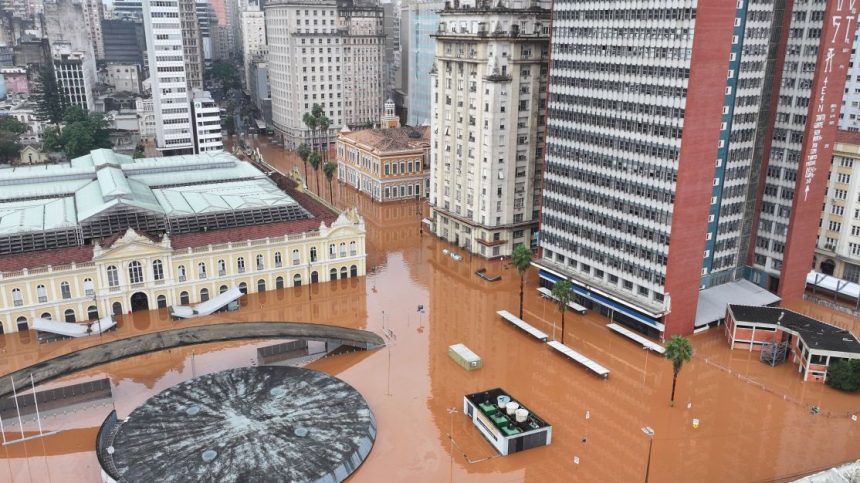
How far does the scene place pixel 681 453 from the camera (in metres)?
59.3

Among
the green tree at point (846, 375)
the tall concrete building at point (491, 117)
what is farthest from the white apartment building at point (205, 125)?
the green tree at point (846, 375)

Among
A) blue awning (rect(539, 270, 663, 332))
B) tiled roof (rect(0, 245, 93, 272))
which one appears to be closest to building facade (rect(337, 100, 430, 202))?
blue awning (rect(539, 270, 663, 332))

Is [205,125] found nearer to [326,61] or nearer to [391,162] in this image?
[326,61]

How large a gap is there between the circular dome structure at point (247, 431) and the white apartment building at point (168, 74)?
116m

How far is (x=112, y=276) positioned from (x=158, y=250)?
256 inches

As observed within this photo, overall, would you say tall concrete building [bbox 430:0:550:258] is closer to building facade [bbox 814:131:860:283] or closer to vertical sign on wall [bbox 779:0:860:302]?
vertical sign on wall [bbox 779:0:860:302]

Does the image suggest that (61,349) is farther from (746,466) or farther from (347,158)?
(347,158)

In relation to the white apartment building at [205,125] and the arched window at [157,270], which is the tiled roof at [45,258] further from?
the white apartment building at [205,125]

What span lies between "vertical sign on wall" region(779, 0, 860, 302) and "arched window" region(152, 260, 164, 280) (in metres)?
83.0

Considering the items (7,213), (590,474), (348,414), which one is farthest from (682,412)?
(7,213)

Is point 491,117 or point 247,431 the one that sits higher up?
point 491,117

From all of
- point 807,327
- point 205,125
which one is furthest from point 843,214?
point 205,125

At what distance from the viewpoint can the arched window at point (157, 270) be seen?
87500 mm

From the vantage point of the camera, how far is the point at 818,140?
82.5 m
